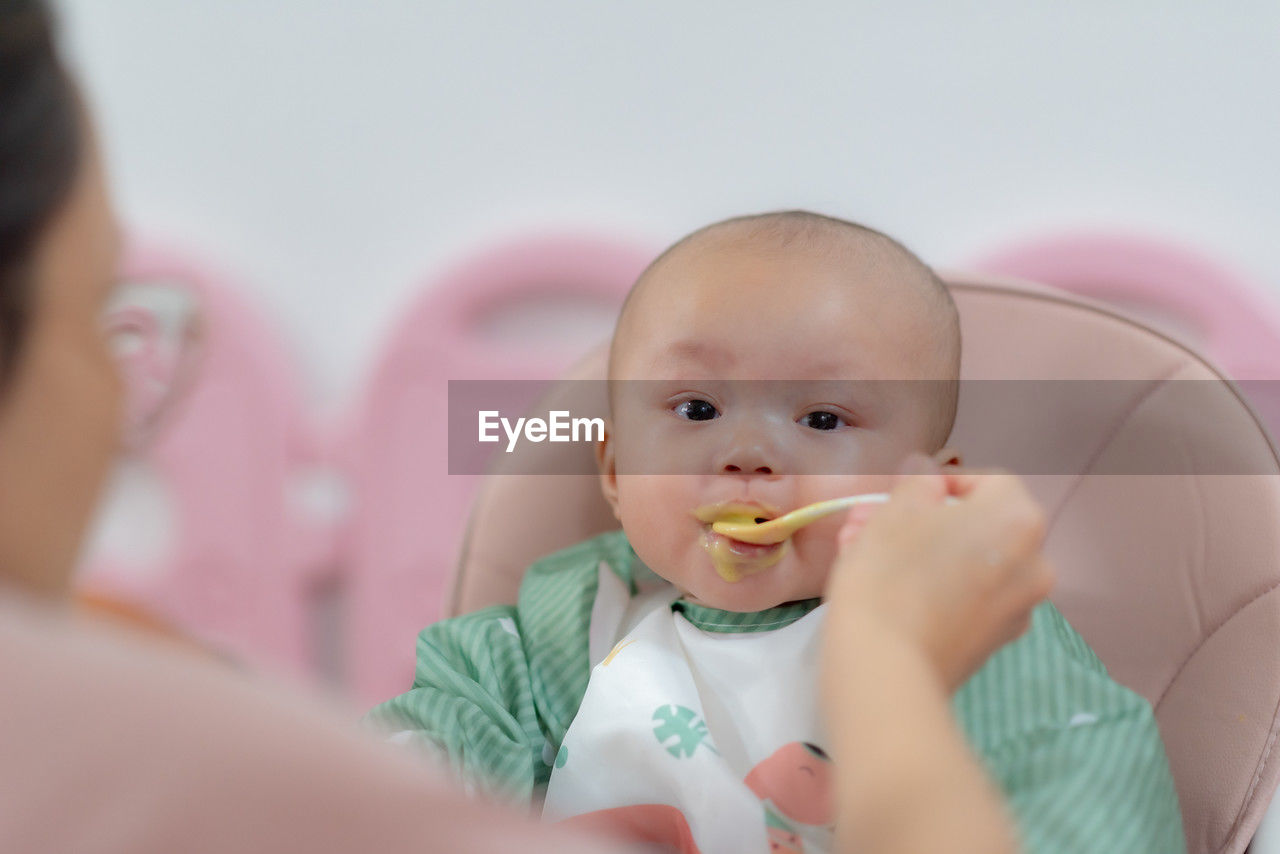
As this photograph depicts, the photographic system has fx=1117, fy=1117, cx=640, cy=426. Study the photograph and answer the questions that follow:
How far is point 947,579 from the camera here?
0.50 meters

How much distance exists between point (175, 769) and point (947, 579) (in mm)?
328

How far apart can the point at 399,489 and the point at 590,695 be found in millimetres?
840

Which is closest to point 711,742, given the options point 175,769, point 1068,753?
point 1068,753

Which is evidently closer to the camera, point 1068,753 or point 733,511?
point 1068,753

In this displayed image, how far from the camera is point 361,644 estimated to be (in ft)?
5.19

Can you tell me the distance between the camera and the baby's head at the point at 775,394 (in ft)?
2.48

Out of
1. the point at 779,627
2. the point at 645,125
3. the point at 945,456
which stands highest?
the point at 645,125

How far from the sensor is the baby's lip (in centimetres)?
74

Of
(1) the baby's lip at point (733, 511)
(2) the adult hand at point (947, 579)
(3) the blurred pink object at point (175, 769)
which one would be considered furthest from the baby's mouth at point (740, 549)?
(3) the blurred pink object at point (175, 769)

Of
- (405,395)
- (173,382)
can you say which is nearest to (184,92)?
(173,382)

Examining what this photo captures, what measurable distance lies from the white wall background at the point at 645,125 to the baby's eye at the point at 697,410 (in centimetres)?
64

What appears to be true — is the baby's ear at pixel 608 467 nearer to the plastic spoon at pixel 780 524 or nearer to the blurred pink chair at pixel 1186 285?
the plastic spoon at pixel 780 524

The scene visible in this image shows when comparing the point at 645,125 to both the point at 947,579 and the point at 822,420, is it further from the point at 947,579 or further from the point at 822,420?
the point at 947,579

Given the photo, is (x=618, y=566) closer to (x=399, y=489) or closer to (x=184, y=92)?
(x=399, y=489)
